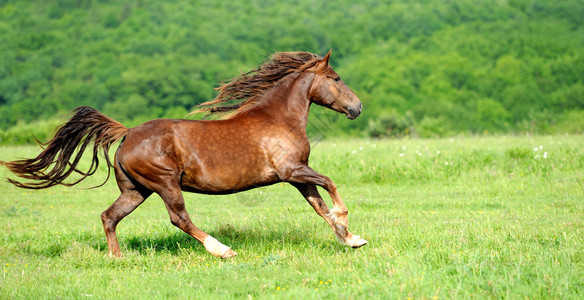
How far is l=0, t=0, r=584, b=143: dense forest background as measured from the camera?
70.8 metres

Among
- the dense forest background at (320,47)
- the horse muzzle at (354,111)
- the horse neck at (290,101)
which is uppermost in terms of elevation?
the horse neck at (290,101)

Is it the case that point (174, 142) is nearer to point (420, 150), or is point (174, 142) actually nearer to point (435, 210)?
point (435, 210)

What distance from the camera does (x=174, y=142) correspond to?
6.70 metres

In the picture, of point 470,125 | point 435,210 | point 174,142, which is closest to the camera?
point 174,142

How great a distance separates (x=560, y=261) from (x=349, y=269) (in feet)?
6.58

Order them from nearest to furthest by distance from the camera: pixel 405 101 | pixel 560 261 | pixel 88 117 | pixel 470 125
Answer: pixel 560 261
pixel 88 117
pixel 470 125
pixel 405 101

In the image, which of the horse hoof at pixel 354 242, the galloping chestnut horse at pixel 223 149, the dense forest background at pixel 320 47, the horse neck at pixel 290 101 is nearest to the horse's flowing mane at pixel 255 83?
the galloping chestnut horse at pixel 223 149

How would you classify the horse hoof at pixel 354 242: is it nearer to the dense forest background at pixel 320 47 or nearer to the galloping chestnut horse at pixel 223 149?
the galloping chestnut horse at pixel 223 149

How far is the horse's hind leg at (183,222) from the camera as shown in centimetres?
662

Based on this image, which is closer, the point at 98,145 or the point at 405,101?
the point at 98,145

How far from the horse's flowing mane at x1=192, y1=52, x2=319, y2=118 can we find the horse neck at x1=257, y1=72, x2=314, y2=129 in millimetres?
145

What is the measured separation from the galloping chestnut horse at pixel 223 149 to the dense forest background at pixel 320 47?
5098 cm

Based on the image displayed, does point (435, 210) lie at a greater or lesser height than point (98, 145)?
lesser

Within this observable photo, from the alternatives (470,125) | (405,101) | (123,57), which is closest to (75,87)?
(123,57)
